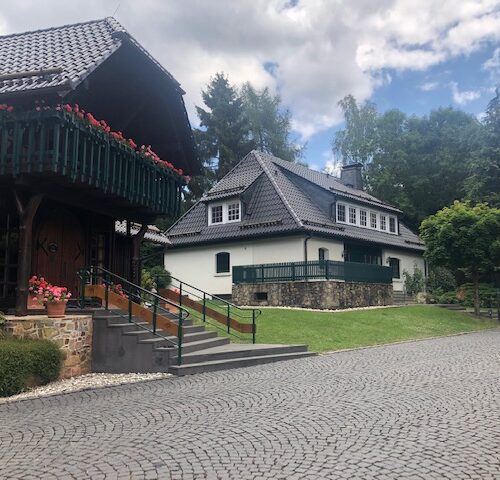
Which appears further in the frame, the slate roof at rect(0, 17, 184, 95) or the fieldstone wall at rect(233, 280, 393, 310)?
the fieldstone wall at rect(233, 280, 393, 310)

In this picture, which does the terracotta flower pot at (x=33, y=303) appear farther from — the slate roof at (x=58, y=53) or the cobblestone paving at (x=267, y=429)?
the slate roof at (x=58, y=53)

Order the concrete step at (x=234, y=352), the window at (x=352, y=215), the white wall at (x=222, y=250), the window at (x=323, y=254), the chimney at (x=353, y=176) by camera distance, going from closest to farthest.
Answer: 1. the concrete step at (x=234, y=352)
2. the white wall at (x=222, y=250)
3. the window at (x=323, y=254)
4. the window at (x=352, y=215)
5. the chimney at (x=353, y=176)

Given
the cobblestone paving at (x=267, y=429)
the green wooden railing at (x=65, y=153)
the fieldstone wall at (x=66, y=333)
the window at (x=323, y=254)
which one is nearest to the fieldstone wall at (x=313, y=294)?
the window at (x=323, y=254)

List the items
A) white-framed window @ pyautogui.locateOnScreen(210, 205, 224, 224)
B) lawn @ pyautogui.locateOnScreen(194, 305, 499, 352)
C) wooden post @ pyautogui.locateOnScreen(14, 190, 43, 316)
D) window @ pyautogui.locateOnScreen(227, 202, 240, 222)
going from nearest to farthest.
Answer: wooden post @ pyautogui.locateOnScreen(14, 190, 43, 316), lawn @ pyautogui.locateOnScreen(194, 305, 499, 352), window @ pyautogui.locateOnScreen(227, 202, 240, 222), white-framed window @ pyautogui.locateOnScreen(210, 205, 224, 224)

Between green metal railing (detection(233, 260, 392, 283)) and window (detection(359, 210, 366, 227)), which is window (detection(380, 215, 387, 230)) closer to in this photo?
window (detection(359, 210, 366, 227))

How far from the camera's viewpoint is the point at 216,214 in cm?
3128

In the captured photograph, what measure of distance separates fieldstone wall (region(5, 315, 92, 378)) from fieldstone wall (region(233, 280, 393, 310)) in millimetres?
14288

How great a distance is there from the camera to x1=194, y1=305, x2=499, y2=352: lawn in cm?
1557

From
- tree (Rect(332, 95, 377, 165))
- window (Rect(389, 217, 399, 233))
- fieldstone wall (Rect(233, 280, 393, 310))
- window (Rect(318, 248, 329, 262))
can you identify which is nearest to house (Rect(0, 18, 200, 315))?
fieldstone wall (Rect(233, 280, 393, 310))

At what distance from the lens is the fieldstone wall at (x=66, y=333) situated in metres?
9.67

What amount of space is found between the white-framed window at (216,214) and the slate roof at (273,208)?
0.47m

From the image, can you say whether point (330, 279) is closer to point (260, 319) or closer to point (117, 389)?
point (260, 319)

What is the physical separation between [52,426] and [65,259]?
24.5ft

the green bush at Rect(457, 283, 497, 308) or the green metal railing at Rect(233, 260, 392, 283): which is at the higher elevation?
the green metal railing at Rect(233, 260, 392, 283)
